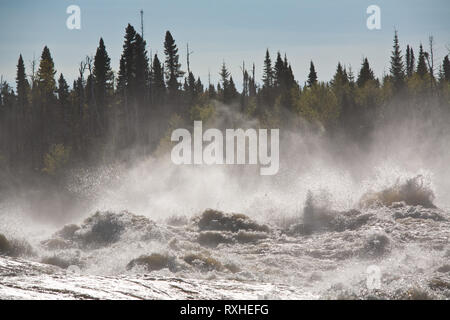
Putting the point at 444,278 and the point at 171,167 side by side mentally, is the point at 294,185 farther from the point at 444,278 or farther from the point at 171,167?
the point at 444,278

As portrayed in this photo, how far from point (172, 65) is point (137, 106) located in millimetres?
7742

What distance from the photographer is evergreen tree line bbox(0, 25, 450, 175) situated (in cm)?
5156

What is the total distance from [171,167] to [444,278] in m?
29.9

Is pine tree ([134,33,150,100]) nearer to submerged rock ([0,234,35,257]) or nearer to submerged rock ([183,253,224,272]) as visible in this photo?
submerged rock ([0,234,35,257])

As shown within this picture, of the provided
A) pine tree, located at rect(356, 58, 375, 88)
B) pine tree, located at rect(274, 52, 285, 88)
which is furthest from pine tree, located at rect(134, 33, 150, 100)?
pine tree, located at rect(356, 58, 375, 88)

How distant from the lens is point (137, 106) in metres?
58.7

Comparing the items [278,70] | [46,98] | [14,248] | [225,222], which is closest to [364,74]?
[278,70]

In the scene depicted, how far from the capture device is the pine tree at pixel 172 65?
62000mm

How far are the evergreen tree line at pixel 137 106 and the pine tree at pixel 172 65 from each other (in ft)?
0.40

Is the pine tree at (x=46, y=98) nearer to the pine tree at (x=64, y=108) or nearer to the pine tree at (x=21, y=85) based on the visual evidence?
the pine tree at (x=64, y=108)

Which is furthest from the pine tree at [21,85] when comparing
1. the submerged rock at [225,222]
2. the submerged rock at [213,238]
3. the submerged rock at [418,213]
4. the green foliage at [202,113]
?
the submerged rock at [418,213]

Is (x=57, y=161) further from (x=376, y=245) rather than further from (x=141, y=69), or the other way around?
(x=376, y=245)

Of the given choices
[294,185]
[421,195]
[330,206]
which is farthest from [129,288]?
[294,185]

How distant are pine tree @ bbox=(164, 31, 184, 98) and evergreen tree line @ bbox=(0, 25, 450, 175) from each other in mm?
122
